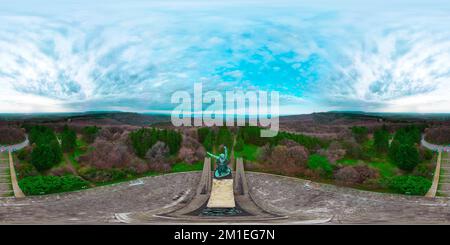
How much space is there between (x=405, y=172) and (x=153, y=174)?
1482 centimetres

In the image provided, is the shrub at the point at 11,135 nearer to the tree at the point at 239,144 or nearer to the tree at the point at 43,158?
the tree at the point at 43,158

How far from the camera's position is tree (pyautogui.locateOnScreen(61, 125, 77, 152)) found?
24453 mm

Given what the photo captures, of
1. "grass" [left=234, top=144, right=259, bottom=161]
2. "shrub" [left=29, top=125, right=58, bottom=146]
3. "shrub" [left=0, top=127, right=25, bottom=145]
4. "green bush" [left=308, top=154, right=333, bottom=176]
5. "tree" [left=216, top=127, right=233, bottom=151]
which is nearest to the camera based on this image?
"shrub" [left=29, top=125, right=58, bottom=146]

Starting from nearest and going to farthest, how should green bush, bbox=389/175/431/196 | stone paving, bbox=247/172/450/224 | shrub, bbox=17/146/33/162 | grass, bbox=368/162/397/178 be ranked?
stone paving, bbox=247/172/450/224
green bush, bbox=389/175/431/196
shrub, bbox=17/146/33/162
grass, bbox=368/162/397/178

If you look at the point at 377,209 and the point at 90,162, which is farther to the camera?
the point at 90,162

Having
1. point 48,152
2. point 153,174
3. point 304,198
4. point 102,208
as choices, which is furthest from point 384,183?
point 48,152

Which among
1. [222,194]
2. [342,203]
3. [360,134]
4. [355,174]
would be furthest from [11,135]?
[360,134]

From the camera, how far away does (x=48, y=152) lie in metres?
23.6

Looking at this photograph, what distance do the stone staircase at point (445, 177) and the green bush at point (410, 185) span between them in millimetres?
702

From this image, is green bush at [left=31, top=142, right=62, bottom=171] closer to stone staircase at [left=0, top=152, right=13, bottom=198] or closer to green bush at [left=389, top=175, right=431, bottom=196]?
stone staircase at [left=0, top=152, right=13, bottom=198]

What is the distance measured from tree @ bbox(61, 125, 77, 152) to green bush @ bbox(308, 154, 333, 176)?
14.1 m

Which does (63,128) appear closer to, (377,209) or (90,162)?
(90,162)

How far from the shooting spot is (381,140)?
25094mm

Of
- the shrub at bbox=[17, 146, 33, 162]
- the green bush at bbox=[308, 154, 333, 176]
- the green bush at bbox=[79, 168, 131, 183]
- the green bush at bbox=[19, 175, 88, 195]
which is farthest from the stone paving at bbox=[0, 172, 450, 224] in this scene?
the shrub at bbox=[17, 146, 33, 162]
